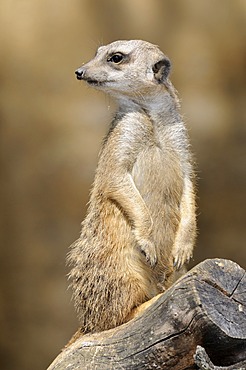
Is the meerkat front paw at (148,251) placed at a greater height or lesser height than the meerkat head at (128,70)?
lesser

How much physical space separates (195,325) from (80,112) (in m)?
1.93

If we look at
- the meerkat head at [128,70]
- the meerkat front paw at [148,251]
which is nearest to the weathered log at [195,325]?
the meerkat front paw at [148,251]

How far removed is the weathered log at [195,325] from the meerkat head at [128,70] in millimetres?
623

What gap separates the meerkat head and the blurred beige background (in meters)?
1.26

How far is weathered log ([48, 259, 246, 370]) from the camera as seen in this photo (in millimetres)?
2143

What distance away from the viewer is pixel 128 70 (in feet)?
8.40

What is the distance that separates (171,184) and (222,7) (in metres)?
1.52

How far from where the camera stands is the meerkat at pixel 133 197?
8.36 feet

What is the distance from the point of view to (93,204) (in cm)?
266

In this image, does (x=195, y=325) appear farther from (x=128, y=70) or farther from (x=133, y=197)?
(x=128, y=70)

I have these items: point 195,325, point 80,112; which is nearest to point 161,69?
point 195,325

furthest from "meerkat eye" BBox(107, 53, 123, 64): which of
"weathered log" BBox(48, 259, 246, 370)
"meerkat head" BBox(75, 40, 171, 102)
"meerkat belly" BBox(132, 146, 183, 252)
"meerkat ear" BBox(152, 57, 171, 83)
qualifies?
"weathered log" BBox(48, 259, 246, 370)

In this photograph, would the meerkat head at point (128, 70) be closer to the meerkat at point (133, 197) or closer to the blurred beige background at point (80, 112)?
the meerkat at point (133, 197)

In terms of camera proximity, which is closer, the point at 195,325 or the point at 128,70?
the point at 195,325
